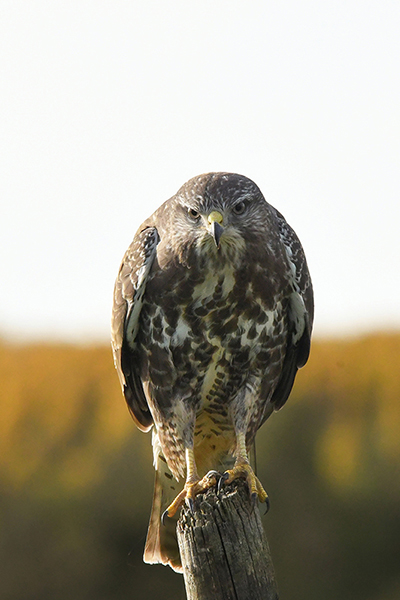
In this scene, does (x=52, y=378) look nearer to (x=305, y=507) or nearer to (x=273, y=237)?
(x=305, y=507)

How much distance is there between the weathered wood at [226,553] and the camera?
11.6ft

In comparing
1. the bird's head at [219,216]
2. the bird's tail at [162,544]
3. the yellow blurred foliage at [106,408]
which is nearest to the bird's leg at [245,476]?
the bird's tail at [162,544]

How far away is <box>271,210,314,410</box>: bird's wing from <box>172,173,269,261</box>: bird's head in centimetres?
35

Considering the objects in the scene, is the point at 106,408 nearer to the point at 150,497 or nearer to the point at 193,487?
the point at 150,497

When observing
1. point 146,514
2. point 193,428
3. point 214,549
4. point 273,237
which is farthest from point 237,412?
point 146,514

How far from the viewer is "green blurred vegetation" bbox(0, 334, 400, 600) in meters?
7.17

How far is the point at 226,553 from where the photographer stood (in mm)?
3555

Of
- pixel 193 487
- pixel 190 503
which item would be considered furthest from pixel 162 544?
pixel 190 503

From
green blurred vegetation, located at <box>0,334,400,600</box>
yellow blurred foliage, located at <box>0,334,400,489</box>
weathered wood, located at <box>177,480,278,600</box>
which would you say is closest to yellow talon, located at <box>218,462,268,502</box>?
weathered wood, located at <box>177,480,278,600</box>

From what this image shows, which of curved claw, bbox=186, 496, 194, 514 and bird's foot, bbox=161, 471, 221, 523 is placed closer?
curved claw, bbox=186, 496, 194, 514

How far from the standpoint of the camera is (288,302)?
196 inches

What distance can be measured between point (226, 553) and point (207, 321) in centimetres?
145

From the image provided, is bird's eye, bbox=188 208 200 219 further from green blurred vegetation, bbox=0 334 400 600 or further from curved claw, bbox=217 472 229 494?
green blurred vegetation, bbox=0 334 400 600

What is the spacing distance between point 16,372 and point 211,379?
3.91 m
